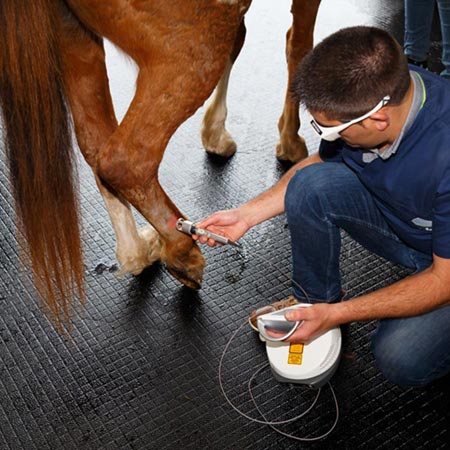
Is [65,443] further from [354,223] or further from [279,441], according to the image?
[354,223]

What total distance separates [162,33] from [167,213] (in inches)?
16.9

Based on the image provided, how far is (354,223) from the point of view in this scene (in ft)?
5.08

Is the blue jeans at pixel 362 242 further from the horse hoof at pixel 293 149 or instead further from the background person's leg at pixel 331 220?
the horse hoof at pixel 293 149

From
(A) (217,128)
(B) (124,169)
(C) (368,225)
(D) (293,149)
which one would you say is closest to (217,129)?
(A) (217,128)

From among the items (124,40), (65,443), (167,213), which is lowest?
(65,443)

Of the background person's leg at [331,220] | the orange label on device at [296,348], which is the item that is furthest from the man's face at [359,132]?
the orange label on device at [296,348]

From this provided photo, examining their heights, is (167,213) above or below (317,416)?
above

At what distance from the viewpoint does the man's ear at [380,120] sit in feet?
3.94

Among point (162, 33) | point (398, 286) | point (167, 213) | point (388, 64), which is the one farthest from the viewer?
point (167, 213)

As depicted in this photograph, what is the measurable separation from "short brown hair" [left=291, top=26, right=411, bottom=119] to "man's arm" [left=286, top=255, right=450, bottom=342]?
0.30 m

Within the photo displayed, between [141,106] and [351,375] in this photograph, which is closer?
[141,106]

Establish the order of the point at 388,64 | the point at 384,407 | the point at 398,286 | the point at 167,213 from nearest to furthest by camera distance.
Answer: the point at 388,64, the point at 398,286, the point at 384,407, the point at 167,213

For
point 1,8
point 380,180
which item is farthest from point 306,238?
point 1,8

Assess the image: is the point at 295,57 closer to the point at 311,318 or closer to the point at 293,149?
the point at 293,149
